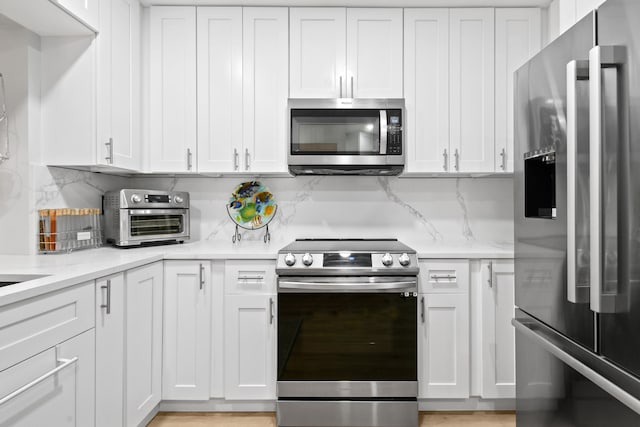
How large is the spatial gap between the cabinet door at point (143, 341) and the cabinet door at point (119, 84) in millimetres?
674

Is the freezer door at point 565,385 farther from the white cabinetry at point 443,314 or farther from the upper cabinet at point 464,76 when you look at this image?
the upper cabinet at point 464,76

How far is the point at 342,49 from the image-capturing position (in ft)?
8.28

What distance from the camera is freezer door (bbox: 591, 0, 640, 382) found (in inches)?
33.6

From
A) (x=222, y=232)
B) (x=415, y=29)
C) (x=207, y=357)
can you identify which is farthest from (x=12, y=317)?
(x=415, y=29)

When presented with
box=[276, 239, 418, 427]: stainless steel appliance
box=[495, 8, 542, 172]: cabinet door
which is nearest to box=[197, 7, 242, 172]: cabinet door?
box=[276, 239, 418, 427]: stainless steel appliance

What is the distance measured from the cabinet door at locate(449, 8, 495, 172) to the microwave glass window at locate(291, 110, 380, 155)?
519 mm

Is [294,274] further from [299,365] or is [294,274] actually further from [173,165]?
[173,165]

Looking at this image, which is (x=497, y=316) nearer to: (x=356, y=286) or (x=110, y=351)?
(x=356, y=286)

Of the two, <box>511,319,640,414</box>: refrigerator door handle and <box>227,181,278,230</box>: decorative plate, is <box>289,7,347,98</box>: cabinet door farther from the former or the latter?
<box>511,319,640,414</box>: refrigerator door handle

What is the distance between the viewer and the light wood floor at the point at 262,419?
2189 mm

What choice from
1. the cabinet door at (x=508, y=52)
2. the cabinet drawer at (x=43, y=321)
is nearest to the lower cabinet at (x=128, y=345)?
the cabinet drawer at (x=43, y=321)

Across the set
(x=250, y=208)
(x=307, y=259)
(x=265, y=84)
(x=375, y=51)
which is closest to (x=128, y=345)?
(x=307, y=259)

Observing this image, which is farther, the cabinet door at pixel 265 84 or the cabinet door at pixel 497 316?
the cabinet door at pixel 265 84

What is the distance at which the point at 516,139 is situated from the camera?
4.55ft
